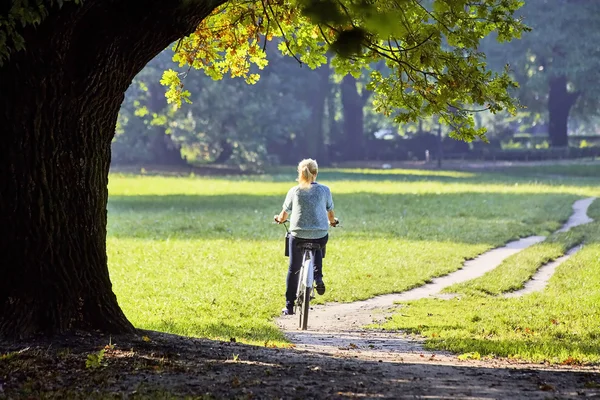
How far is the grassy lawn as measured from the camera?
13.6 m

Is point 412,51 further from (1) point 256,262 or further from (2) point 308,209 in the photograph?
(1) point 256,262

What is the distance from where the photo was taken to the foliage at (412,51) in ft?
31.9

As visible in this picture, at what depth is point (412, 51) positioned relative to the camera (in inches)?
390

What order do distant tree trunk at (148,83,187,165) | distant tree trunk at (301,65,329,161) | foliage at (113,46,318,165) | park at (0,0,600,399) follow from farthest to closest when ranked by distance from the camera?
distant tree trunk at (301,65,329,161) → distant tree trunk at (148,83,187,165) → foliage at (113,46,318,165) → park at (0,0,600,399)

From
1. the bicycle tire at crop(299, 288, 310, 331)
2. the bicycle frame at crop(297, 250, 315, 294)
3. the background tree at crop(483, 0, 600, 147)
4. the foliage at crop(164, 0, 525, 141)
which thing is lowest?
the bicycle tire at crop(299, 288, 310, 331)

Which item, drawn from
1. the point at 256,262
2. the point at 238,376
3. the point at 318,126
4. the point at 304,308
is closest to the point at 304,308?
the point at 304,308

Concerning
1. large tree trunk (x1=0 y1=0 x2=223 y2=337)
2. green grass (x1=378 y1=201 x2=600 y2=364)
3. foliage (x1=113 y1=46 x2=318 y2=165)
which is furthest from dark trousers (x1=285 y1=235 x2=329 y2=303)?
foliage (x1=113 y1=46 x2=318 y2=165)

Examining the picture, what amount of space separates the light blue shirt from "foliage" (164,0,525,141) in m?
1.15

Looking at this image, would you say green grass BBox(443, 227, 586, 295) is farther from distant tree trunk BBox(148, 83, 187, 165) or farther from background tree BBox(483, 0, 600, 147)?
distant tree trunk BBox(148, 83, 187, 165)

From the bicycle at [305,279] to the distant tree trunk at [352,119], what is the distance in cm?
5741

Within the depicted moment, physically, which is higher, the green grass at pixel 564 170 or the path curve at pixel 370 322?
the green grass at pixel 564 170

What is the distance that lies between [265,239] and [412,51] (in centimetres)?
1286

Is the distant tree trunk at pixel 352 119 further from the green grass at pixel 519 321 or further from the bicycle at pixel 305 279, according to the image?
the bicycle at pixel 305 279

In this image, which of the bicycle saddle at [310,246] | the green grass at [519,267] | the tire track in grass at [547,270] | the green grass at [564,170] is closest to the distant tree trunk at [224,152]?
the green grass at [564,170]
